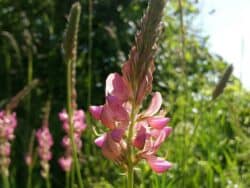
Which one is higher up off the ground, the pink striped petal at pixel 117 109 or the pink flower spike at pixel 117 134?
the pink striped petal at pixel 117 109

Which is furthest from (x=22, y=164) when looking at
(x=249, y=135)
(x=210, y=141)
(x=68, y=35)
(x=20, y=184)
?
(x=68, y=35)

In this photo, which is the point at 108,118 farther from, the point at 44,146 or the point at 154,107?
the point at 44,146

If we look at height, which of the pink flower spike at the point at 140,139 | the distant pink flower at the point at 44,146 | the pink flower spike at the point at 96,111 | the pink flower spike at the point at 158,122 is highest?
the pink flower spike at the point at 96,111

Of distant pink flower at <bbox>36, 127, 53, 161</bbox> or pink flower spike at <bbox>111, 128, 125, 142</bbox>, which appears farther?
distant pink flower at <bbox>36, 127, 53, 161</bbox>

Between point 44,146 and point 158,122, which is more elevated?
point 158,122

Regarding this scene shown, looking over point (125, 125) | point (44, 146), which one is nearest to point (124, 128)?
point (125, 125)

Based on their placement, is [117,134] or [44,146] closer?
[117,134]

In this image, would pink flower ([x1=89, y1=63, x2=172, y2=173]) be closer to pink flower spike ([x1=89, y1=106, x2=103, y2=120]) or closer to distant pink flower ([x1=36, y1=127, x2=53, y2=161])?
pink flower spike ([x1=89, y1=106, x2=103, y2=120])

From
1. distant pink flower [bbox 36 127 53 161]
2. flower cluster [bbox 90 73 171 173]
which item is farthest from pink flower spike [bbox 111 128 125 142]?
distant pink flower [bbox 36 127 53 161]

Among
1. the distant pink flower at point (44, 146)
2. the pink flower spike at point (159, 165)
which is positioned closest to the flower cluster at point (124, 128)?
the pink flower spike at point (159, 165)

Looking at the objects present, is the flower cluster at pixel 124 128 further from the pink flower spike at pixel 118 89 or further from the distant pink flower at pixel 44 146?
the distant pink flower at pixel 44 146
